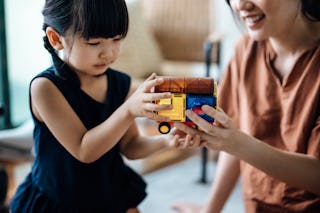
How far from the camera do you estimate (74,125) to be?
2.82 feet

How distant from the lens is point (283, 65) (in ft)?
3.64

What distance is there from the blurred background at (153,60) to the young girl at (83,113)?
28.3 inches

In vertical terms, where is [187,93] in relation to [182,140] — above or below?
above

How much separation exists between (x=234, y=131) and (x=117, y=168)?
11.9 inches

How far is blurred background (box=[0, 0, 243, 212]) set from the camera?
1.90m

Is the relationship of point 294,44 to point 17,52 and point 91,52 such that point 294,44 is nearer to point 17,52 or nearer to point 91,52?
point 91,52

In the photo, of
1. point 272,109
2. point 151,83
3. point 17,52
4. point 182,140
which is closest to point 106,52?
point 151,83

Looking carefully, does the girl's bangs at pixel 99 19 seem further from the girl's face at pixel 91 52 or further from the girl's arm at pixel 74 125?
the girl's arm at pixel 74 125

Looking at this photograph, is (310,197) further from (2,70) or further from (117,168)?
(2,70)

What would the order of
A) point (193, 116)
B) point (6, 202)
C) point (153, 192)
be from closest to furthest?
point (193, 116) → point (6, 202) → point (153, 192)

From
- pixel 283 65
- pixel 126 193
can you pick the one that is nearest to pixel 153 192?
pixel 126 193

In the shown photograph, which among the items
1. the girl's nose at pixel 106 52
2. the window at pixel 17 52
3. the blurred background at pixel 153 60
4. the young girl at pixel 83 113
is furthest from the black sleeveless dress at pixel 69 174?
the window at pixel 17 52

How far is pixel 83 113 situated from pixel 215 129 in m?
0.29

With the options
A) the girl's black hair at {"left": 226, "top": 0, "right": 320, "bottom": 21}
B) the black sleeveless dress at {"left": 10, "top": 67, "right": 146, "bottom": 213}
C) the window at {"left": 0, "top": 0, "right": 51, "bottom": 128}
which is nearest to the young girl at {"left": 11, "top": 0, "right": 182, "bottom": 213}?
the black sleeveless dress at {"left": 10, "top": 67, "right": 146, "bottom": 213}
